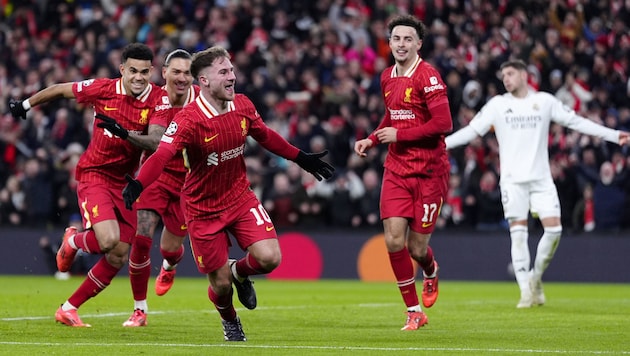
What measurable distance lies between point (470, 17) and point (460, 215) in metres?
5.63

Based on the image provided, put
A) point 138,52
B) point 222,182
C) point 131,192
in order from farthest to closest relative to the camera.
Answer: point 138,52, point 222,182, point 131,192

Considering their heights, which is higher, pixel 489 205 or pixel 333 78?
pixel 333 78

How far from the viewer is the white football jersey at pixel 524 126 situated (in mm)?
15211

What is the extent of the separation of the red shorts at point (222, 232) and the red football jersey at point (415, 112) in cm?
211

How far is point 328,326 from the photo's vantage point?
1252cm

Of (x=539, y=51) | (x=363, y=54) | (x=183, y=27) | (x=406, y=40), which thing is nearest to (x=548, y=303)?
(x=406, y=40)

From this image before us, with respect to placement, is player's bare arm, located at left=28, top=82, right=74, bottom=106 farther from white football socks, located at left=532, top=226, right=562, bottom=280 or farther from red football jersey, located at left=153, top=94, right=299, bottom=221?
white football socks, located at left=532, top=226, right=562, bottom=280

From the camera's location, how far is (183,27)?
29109 millimetres

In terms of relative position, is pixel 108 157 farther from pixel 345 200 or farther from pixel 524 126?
pixel 345 200

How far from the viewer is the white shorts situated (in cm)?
1517

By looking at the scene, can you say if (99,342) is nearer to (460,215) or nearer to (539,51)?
(460,215)

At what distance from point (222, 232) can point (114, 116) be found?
2.22 m

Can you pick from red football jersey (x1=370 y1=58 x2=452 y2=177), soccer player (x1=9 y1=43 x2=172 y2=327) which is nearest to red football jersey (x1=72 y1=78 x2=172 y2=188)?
soccer player (x1=9 y1=43 x2=172 y2=327)

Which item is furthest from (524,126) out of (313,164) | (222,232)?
(222,232)
